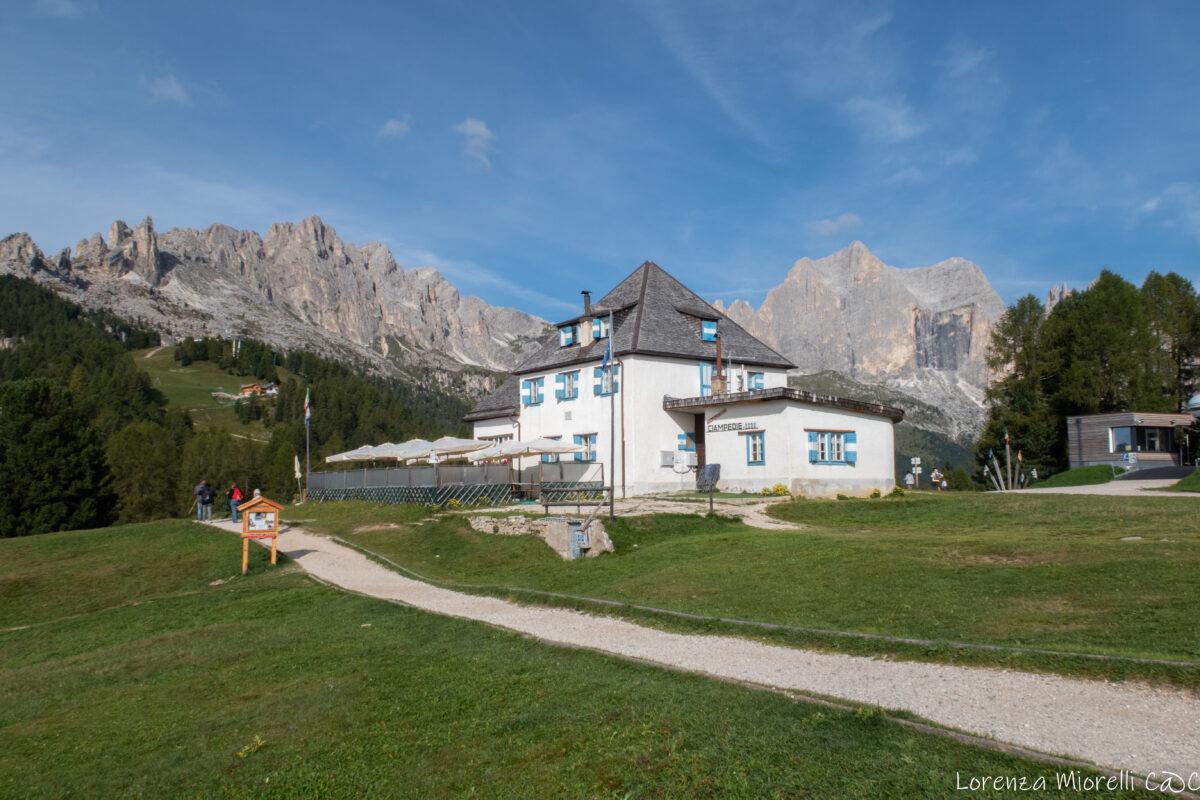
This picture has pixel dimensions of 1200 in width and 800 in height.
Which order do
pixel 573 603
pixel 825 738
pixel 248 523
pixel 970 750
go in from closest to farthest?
pixel 970 750
pixel 825 738
pixel 573 603
pixel 248 523

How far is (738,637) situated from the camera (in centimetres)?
1116

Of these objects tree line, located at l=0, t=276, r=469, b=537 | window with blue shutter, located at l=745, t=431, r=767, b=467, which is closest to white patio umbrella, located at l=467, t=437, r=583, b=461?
window with blue shutter, located at l=745, t=431, r=767, b=467

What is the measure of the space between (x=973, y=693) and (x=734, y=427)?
2623 cm

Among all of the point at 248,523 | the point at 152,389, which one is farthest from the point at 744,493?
the point at 152,389

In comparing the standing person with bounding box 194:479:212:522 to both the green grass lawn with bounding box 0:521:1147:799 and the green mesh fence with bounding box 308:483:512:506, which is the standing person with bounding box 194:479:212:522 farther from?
the green grass lawn with bounding box 0:521:1147:799

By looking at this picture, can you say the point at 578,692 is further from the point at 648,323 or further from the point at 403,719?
the point at 648,323

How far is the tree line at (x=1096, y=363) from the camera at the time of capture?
175 feet

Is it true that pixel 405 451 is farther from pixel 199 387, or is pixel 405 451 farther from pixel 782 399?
pixel 199 387

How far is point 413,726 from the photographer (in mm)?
8102

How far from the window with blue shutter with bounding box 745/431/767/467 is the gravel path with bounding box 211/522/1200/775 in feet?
65.9

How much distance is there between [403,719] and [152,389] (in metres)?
168

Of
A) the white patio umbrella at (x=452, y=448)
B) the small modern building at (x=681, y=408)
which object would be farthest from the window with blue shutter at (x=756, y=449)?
the white patio umbrella at (x=452, y=448)

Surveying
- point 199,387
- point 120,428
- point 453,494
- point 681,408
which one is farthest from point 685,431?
point 199,387

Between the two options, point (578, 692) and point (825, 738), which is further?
point (578, 692)
